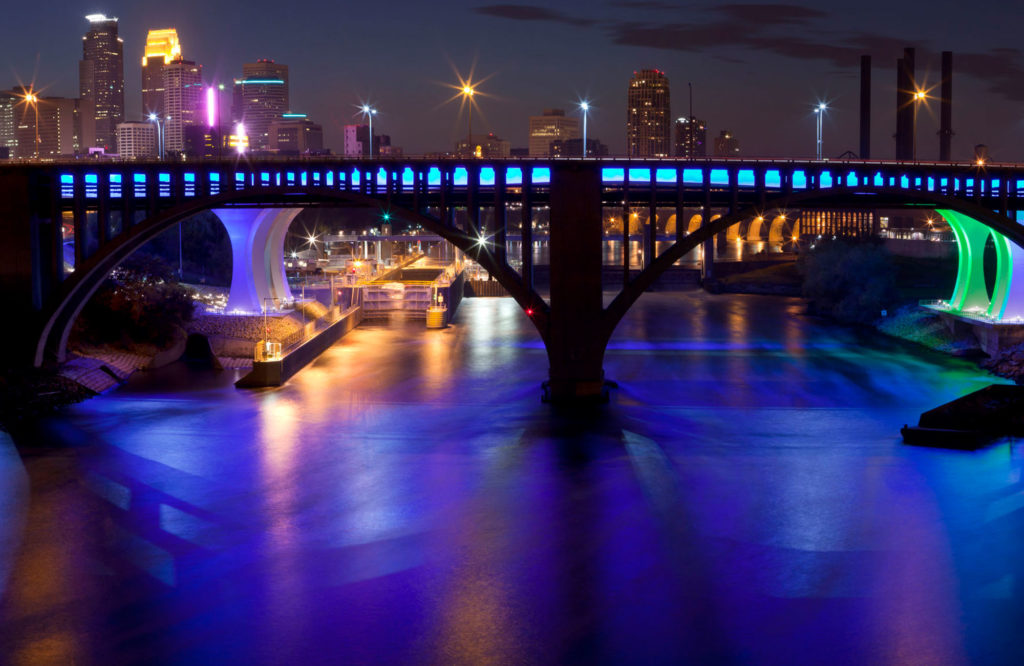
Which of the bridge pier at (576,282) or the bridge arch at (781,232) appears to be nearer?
the bridge pier at (576,282)

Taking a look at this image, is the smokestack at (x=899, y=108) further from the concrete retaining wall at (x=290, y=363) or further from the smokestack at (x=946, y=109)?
the concrete retaining wall at (x=290, y=363)

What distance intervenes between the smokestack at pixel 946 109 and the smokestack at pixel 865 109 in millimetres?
8478

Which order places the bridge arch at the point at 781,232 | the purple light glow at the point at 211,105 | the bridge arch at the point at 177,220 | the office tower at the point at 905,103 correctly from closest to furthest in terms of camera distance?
the bridge arch at the point at 177,220 → the purple light glow at the point at 211,105 → the office tower at the point at 905,103 → the bridge arch at the point at 781,232

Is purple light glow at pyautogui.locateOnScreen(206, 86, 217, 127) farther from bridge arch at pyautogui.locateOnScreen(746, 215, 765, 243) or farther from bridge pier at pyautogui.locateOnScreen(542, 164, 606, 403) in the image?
bridge arch at pyautogui.locateOnScreen(746, 215, 765, 243)

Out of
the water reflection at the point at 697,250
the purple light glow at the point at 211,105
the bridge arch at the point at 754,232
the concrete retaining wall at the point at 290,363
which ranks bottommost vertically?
the concrete retaining wall at the point at 290,363

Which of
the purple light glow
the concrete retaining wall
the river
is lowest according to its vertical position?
the river

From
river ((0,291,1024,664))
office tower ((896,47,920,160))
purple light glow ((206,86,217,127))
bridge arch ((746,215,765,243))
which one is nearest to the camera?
river ((0,291,1024,664))

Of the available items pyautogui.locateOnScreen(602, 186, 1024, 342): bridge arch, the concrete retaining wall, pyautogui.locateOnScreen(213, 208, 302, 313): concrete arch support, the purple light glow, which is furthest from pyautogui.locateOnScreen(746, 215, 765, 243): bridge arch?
the concrete retaining wall

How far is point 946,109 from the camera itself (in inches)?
3627

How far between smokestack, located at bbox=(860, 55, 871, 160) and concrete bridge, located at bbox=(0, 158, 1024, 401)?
5739 centimetres

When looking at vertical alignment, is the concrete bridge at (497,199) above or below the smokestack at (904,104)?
below

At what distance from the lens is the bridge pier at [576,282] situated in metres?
40.1

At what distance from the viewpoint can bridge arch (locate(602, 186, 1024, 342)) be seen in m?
41.6

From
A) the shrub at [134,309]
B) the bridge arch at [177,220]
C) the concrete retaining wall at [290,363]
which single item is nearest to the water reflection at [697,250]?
the concrete retaining wall at [290,363]
